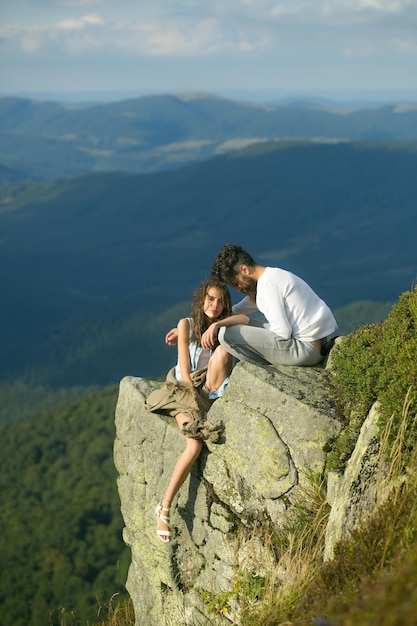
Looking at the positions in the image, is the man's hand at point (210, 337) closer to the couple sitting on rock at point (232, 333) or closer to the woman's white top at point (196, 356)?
the couple sitting on rock at point (232, 333)

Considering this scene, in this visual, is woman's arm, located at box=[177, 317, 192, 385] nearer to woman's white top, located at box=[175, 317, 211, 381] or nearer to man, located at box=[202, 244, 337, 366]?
woman's white top, located at box=[175, 317, 211, 381]

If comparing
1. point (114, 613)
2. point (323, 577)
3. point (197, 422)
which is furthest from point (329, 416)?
point (114, 613)

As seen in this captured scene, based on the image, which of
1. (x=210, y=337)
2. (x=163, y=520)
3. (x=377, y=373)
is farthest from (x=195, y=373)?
(x=377, y=373)

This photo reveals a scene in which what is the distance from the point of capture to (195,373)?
8844 millimetres

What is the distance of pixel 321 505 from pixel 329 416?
87 cm

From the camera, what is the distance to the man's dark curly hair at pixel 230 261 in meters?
8.40

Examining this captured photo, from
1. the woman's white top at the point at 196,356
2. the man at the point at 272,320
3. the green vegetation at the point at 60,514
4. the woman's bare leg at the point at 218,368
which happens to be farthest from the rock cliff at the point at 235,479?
the green vegetation at the point at 60,514

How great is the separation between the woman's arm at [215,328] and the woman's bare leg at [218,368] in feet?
0.35

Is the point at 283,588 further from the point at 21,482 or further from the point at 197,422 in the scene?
the point at 21,482

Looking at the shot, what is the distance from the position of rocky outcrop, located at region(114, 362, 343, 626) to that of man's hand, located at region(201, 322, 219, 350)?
488 millimetres

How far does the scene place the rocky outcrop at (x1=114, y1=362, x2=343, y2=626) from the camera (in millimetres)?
7500

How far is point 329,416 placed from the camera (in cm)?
748

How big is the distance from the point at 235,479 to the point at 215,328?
1650mm

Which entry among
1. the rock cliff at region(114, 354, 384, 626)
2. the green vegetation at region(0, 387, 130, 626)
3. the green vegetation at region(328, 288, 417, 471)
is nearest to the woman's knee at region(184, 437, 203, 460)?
the rock cliff at region(114, 354, 384, 626)
